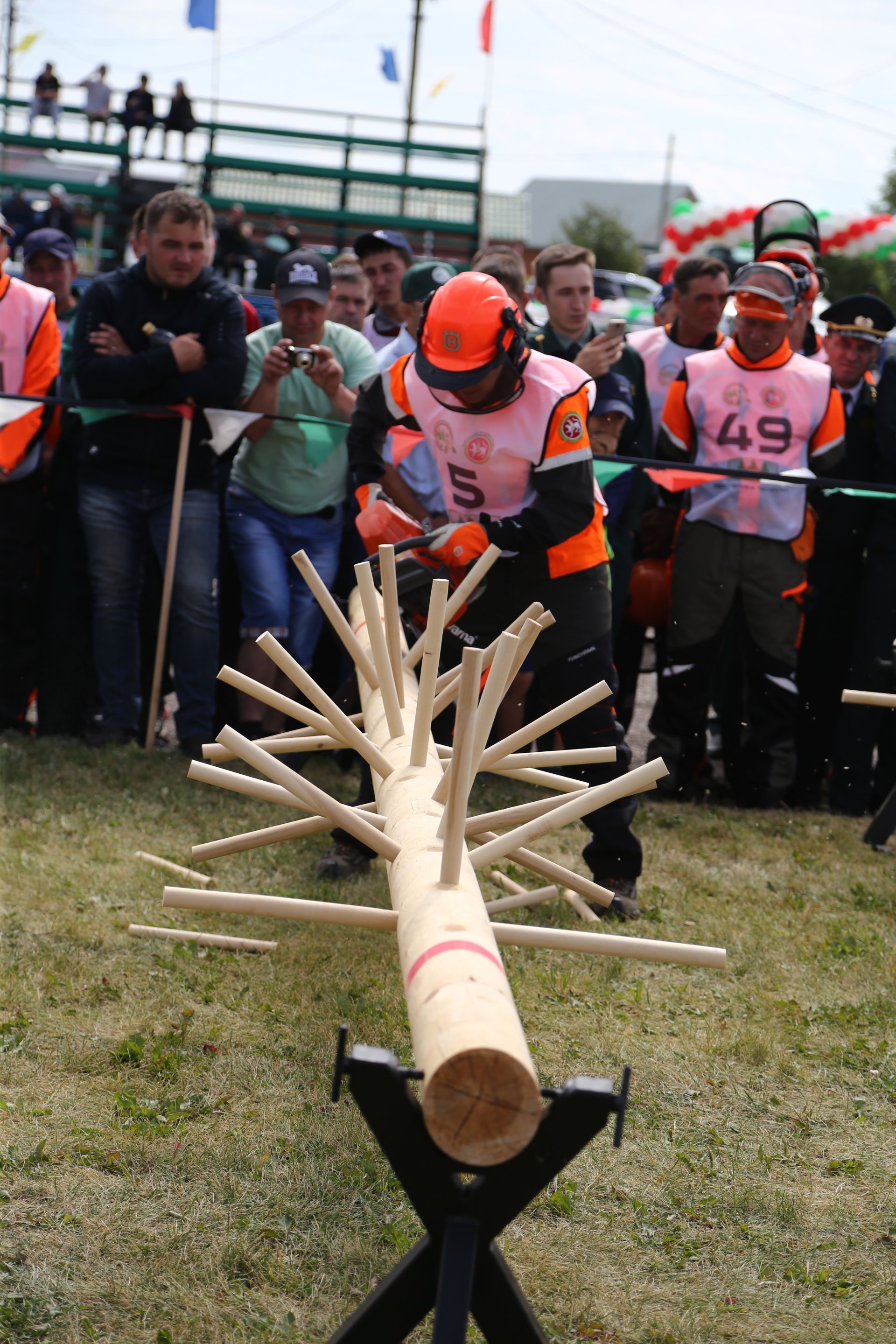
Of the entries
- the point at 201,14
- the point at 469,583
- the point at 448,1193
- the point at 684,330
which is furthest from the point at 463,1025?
the point at 201,14

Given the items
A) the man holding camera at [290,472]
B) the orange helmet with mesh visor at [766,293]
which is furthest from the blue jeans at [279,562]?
the orange helmet with mesh visor at [766,293]

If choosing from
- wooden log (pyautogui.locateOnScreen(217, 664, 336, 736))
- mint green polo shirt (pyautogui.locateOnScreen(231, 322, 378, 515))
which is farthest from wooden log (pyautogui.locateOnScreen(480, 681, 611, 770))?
mint green polo shirt (pyautogui.locateOnScreen(231, 322, 378, 515))

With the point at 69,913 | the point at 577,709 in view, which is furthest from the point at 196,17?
the point at 577,709

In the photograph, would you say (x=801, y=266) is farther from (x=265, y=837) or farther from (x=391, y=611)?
(x=265, y=837)

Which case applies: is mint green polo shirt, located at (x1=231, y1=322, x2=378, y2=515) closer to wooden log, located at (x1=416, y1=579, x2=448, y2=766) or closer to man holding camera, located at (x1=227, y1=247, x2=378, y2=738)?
man holding camera, located at (x1=227, y1=247, x2=378, y2=738)

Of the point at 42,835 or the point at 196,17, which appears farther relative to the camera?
the point at 196,17

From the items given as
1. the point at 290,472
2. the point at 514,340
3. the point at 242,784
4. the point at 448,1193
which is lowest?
the point at 448,1193

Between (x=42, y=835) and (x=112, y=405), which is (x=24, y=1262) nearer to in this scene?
(x=42, y=835)

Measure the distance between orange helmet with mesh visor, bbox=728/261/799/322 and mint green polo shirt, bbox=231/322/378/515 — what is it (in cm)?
175

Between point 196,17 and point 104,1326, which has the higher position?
Answer: point 196,17

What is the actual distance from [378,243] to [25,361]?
1936 mm

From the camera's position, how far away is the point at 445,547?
4152 mm

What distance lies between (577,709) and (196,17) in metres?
19.0

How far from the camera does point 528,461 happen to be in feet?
13.9
